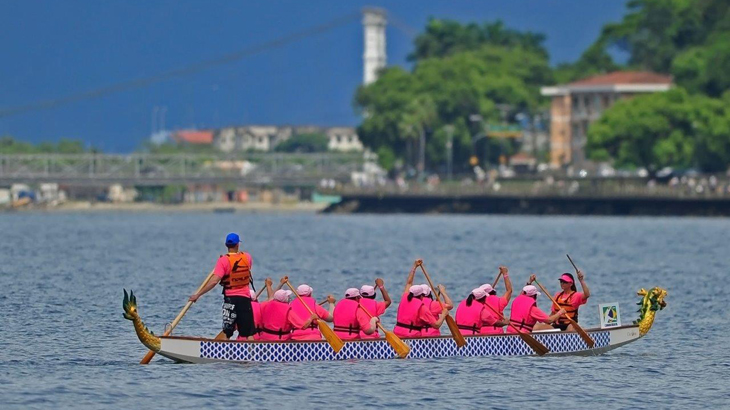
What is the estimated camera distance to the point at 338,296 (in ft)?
184

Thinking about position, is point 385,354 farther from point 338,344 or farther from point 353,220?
point 353,220

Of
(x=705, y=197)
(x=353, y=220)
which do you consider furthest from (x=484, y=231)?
(x=353, y=220)

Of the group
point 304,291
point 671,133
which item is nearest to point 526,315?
point 304,291

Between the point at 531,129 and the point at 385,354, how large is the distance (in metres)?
160

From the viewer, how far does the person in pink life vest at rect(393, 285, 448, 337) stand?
36619mm

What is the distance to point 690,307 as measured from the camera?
176 ft

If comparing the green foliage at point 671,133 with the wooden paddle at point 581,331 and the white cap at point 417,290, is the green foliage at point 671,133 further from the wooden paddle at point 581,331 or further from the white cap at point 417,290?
the white cap at point 417,290

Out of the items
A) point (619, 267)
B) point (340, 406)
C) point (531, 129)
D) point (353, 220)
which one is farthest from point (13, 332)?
point (531, 129)

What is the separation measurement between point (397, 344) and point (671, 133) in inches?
4297

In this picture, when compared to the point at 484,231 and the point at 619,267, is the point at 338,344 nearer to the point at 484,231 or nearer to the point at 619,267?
the point at 619,267

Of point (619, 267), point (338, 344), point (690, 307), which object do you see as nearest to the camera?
point (338, 344)

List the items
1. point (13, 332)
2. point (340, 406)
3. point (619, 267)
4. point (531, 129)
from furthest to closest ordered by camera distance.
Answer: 1. point (531, 129)
2. point (619, 267)
3. point (13, 332)
4. point (340, 406)

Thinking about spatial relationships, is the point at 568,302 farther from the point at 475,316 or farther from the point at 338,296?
the point at 338,296

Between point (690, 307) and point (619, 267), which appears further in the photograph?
point (619, 267)
